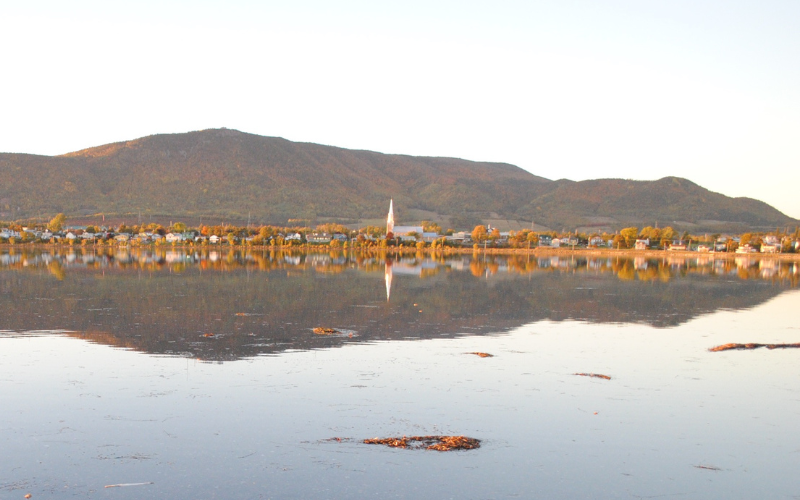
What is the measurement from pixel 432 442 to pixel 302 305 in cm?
1704

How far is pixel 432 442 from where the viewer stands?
390 inches

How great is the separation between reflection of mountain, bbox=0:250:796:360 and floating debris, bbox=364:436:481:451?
692 centimetres

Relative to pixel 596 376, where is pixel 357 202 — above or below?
above

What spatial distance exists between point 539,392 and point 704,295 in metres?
25.0

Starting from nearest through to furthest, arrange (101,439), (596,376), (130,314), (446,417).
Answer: (101,439) → (446,417) → (596,376) → (130,314)

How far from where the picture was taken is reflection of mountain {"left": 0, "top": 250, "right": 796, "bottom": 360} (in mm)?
19031

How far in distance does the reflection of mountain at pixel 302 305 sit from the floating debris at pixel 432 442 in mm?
6923

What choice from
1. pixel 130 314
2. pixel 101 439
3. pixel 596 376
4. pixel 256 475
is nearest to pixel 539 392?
pixel 596 376

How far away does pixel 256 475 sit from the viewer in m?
8.68

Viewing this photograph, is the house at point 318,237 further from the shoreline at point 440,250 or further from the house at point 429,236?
the house at point 429,236

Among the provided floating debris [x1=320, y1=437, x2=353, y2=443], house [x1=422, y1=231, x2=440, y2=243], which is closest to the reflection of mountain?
floating debris [x1=320, y1=437, x2=353, y2=443]

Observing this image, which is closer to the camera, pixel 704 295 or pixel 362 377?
pixel 362 377

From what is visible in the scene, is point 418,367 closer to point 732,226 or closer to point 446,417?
point 446,417

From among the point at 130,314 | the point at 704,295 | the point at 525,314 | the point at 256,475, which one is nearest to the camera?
the point at 256,475
